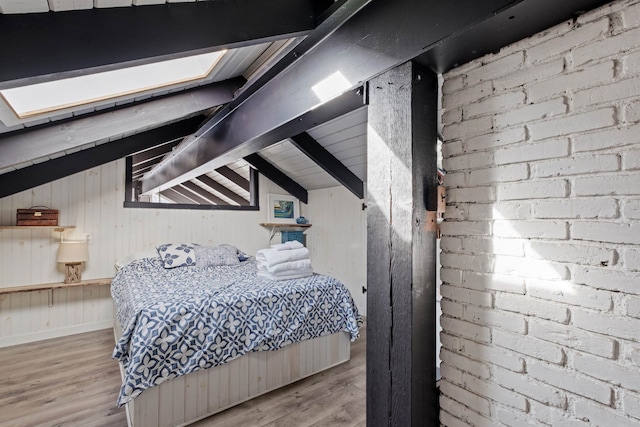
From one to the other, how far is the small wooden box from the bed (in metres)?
1.19

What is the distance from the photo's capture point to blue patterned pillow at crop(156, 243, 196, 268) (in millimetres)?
3322

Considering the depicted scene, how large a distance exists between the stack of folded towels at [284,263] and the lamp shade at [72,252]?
206 centimetres

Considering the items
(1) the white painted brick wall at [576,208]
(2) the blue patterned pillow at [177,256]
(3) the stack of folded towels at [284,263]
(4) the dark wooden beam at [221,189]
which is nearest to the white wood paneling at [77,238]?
(2) the blue patterned pillow at [177,256]

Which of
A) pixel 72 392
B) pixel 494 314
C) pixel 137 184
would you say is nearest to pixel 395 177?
pixel 494 314

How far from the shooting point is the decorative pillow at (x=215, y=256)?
11.4 feet

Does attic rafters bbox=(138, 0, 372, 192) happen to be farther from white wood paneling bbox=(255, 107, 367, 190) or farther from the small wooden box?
the small wooden box

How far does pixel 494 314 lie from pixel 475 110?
0.73m

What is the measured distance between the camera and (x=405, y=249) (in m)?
1.10

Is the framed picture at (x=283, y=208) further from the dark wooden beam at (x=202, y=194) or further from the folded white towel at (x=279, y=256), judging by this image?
the folded white towel at (x=279, y=256)

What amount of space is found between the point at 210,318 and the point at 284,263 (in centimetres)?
82

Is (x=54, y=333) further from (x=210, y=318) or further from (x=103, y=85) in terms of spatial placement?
(x=103, y=85)

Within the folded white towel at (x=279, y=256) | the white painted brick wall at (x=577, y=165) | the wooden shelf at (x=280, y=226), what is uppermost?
the white painted brick wall at (x=577, y=165)

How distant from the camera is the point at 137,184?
5418mm

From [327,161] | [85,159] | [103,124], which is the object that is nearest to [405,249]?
[103,124]
